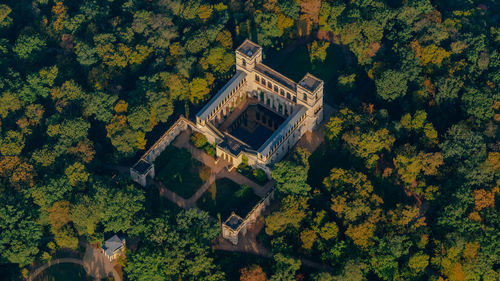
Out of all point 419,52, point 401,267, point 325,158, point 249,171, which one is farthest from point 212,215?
point 419,52

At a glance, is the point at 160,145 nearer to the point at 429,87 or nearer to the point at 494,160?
the point at 429,87

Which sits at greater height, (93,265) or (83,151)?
(83,151)

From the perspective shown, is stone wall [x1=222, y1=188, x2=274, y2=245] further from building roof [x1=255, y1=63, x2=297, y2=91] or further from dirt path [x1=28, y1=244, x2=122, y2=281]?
building roof [x1=255, y1=63, x2=297, y2=91]

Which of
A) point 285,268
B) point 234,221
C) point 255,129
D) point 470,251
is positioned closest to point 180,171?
point 234,221

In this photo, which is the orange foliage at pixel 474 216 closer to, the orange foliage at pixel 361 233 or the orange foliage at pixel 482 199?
the orange foliage at pixel 482 199

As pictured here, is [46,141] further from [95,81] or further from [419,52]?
[419,52]
